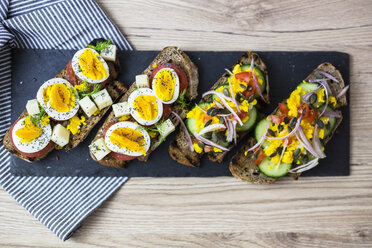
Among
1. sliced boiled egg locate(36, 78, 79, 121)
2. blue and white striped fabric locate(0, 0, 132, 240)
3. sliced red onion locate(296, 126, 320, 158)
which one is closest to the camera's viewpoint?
sliced red onion locate(296, 126, 320, 158)

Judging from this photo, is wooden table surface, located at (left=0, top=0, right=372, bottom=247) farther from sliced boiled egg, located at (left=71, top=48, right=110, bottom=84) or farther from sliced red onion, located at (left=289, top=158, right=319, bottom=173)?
sliced boiled egg, located at (left=71, top=48, right=110, bottom=84)

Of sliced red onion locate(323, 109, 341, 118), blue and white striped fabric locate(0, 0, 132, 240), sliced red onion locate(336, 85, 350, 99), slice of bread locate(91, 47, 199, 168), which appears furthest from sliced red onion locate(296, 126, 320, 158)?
blue and white striped fabric locate(0, 0, 132, 240)

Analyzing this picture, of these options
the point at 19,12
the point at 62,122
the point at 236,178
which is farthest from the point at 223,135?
the point at 19,12

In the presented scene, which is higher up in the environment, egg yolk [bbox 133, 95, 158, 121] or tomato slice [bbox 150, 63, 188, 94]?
tomato slice [bbox 150, 63, 188, 94]

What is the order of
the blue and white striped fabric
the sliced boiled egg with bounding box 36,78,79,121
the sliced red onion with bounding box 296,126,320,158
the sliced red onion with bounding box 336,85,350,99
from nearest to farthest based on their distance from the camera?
the sliced red onion with bounding box 296,126,320,158 < the sliced boiled egg with bounding box 36,78,79,121 < the sliced red onion with bounding box 336,85,350,99 < the blue and white striped fabric

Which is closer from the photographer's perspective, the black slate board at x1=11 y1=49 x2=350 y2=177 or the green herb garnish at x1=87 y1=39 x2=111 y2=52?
the green herb garnish at x1=87 y1=39 x2=111 y2=52

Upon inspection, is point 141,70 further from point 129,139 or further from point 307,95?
point 307,95
